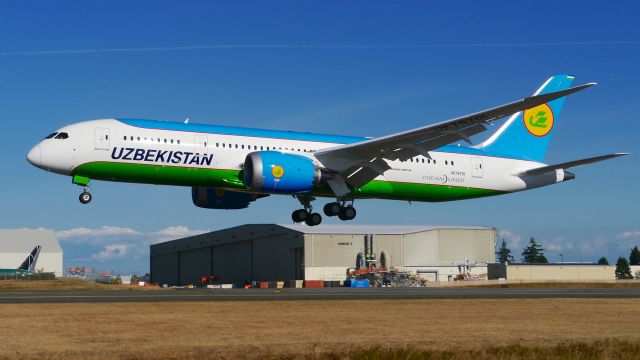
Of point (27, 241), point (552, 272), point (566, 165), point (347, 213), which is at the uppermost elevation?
point (566, 165)

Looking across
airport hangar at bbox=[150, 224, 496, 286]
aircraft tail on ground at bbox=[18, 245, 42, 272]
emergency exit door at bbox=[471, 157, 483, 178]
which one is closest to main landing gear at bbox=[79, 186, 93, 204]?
emergency exit door at bbox=[471, 157, 483, 178]

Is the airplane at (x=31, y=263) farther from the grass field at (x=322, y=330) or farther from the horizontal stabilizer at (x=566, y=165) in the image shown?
the grass field at (x=322, y=330)

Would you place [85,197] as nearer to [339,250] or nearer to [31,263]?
[339,250]

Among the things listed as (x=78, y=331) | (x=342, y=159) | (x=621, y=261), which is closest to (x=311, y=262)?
(x=342, y=159)

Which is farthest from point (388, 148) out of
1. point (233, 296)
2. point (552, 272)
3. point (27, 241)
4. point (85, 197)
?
point (27, 241)

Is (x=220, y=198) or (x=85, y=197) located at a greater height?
(x=220, y=198)

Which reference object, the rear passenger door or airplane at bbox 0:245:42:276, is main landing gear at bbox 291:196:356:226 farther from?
airplane at bbox 0:245:42:276

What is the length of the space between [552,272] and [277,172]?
70.7 metres

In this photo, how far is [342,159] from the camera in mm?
43781

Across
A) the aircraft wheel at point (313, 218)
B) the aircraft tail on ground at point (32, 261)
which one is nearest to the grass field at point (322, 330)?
the aircraft wheel at point (313, 218)

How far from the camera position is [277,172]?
133 ft

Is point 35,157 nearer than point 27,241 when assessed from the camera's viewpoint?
Yes

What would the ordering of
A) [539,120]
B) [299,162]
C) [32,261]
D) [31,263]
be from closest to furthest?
[299,162]
[539,120]
[31,263]
[32,261]

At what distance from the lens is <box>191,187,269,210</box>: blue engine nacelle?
159 ft
